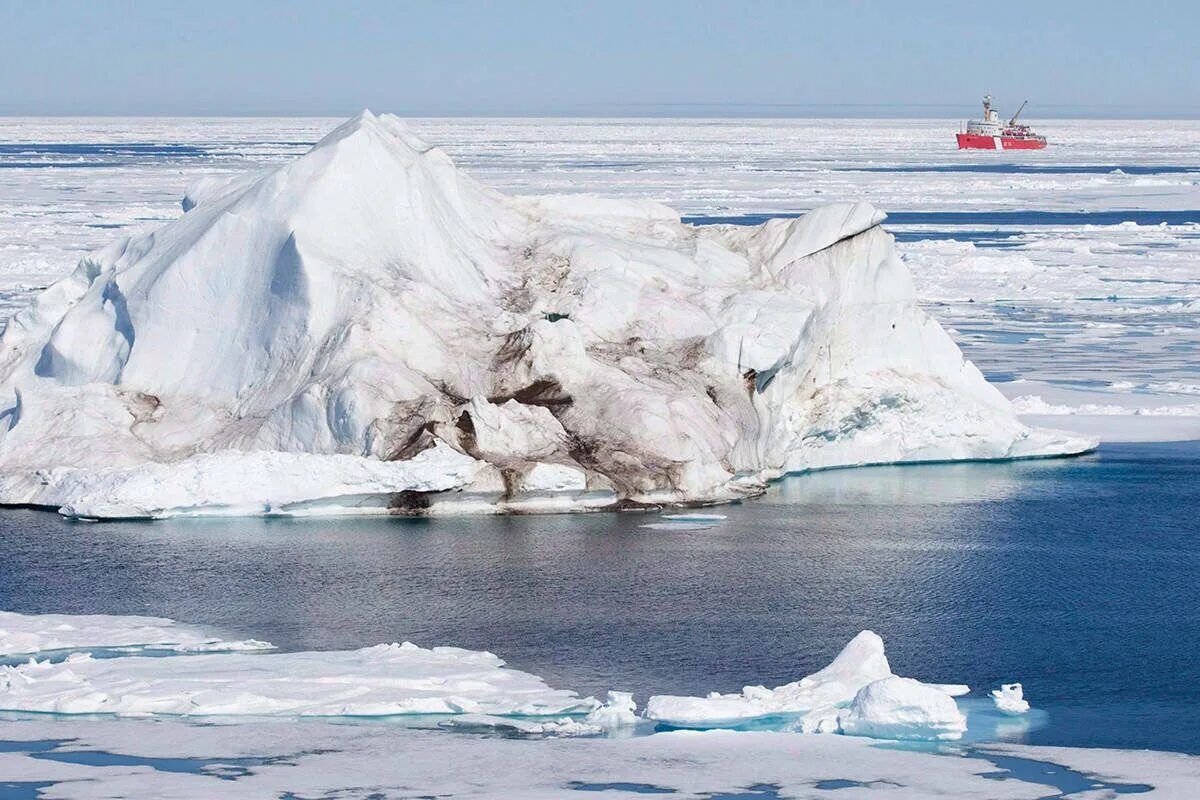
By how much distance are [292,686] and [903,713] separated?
4848 mm

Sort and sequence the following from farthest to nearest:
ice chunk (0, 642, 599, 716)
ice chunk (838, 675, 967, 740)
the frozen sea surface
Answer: the frozen sea surface
ice chunk (0, 642, 599, 716)
ice chunk (838, 675, 967, 740)

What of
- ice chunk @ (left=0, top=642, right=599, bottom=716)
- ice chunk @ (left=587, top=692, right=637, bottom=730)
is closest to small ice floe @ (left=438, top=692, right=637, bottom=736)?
ice chunk @ (left=587, top=692, right=637, bottom=730)

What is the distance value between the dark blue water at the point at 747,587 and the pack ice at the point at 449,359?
2.19 ft

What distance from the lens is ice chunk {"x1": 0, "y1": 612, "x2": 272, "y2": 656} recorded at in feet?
49.0

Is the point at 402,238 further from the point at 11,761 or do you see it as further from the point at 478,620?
the point at 11,761

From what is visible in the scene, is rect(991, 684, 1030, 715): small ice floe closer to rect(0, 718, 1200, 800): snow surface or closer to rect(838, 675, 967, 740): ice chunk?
rect(838, 675, 967, 740): ice chunk

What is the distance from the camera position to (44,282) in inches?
1516

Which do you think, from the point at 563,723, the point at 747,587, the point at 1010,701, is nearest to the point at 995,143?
the point at 747,587

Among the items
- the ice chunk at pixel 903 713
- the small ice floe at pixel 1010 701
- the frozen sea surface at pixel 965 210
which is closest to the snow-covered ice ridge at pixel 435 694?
the ice chunk at pixel 903 713

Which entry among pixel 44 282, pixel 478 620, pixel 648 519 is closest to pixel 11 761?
pixel 478 620

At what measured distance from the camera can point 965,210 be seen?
64.3 metres

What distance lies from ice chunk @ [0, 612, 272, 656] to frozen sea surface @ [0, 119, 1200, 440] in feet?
47.4

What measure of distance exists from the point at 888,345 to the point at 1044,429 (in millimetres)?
2500

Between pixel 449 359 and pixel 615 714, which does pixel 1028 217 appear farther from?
pixel 615 714
